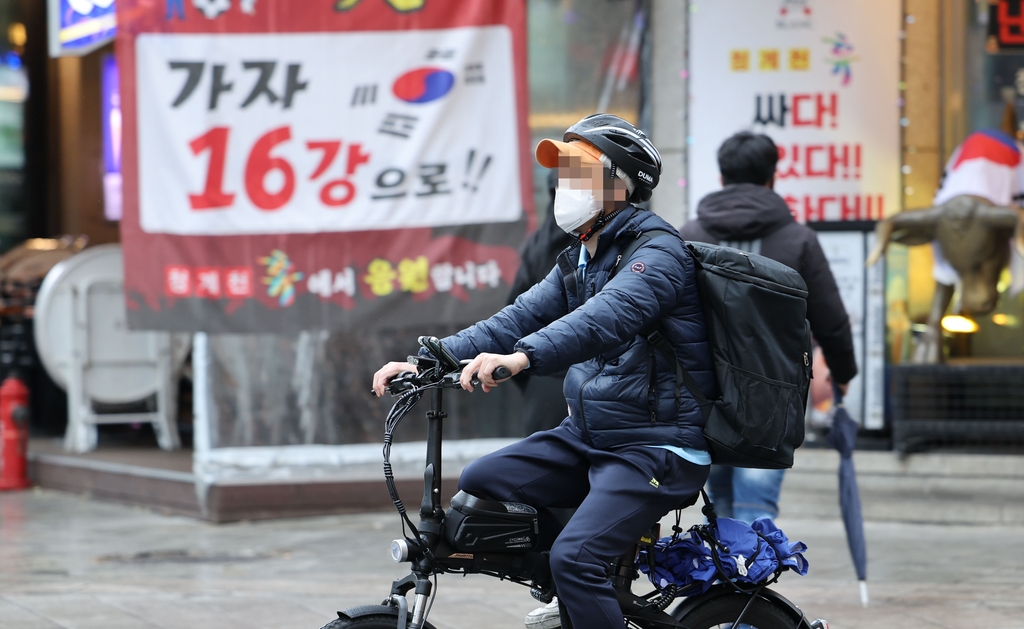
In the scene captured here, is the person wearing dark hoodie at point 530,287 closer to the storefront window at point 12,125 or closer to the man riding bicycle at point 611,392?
the man riding bicycle at point 611,392

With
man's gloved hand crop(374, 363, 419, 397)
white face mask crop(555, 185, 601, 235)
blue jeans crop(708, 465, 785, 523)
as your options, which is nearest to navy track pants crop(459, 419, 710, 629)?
man's gloved hand crop(374, 363, 419, 397)

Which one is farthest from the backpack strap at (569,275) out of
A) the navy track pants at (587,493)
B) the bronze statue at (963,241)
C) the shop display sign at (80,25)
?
the shop display sign at (80,25)

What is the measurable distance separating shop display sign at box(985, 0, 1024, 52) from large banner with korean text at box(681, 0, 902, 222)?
2.03 ft

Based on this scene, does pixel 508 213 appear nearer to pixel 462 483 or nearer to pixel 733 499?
pixel 733 499

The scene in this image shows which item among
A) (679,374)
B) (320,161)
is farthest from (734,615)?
(320,161)

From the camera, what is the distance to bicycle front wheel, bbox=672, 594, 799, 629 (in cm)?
362

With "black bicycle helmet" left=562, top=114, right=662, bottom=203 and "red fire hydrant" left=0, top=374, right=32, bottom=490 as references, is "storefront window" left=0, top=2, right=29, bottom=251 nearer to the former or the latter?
"red fire hydrant" left=0, top=374, right=32, bottom=490

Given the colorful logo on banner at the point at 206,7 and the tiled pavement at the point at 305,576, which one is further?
the colorful logo on banner at the point at 206,7

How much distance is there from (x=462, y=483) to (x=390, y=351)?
502 centimetres

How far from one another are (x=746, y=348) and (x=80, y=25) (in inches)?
284

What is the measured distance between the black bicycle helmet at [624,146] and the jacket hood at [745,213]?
1.79 meters

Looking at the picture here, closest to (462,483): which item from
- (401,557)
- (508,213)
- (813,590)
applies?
(401,557)

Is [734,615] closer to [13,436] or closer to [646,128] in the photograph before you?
[646,128]

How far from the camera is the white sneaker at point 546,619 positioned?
3.64 meters
